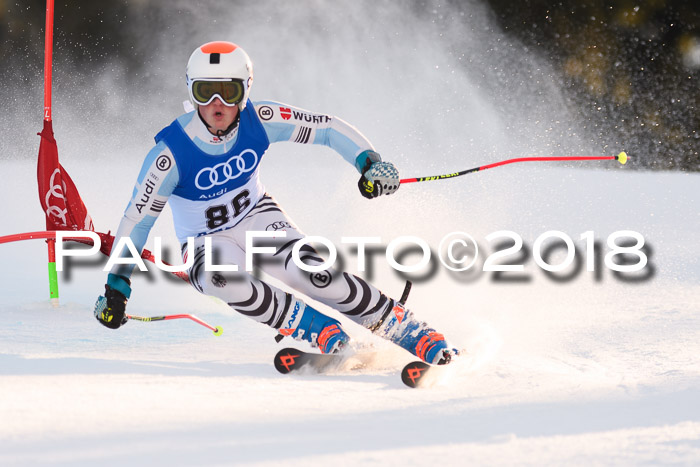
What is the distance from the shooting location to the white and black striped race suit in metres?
3.54

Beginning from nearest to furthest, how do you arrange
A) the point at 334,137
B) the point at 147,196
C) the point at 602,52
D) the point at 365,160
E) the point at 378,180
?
the point at 147,196 < the point at 378,180 < the point at 365,160 < the point at 334,137 < the point at 602,52

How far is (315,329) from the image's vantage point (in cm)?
366

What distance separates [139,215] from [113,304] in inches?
14.6

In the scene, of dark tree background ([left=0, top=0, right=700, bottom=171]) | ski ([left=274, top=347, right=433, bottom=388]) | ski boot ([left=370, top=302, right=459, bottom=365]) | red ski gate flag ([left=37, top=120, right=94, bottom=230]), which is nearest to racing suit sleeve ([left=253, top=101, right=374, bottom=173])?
ski boot ([left=370, top=302, right=459, bottom=365])

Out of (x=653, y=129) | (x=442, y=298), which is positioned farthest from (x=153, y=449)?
(x=653, y=129)

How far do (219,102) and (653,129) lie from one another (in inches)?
408

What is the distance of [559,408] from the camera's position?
3.04m

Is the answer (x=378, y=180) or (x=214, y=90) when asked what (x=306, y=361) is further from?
(x=214, y=90)

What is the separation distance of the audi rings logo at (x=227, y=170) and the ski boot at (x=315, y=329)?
59 centimetres

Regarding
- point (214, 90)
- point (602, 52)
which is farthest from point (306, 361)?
point (602, 52)

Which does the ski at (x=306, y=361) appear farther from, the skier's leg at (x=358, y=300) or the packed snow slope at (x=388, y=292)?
the skier's leg at (x=358, y=300)

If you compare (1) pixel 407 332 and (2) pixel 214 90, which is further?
(1) pixel 407 332

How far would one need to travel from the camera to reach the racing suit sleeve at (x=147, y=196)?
3.50 m

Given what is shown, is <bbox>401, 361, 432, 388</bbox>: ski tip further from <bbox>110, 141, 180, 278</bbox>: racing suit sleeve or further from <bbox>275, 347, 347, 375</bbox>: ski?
<bbox>110, 141, 180, 278</bbox>: racing suit sleeve
